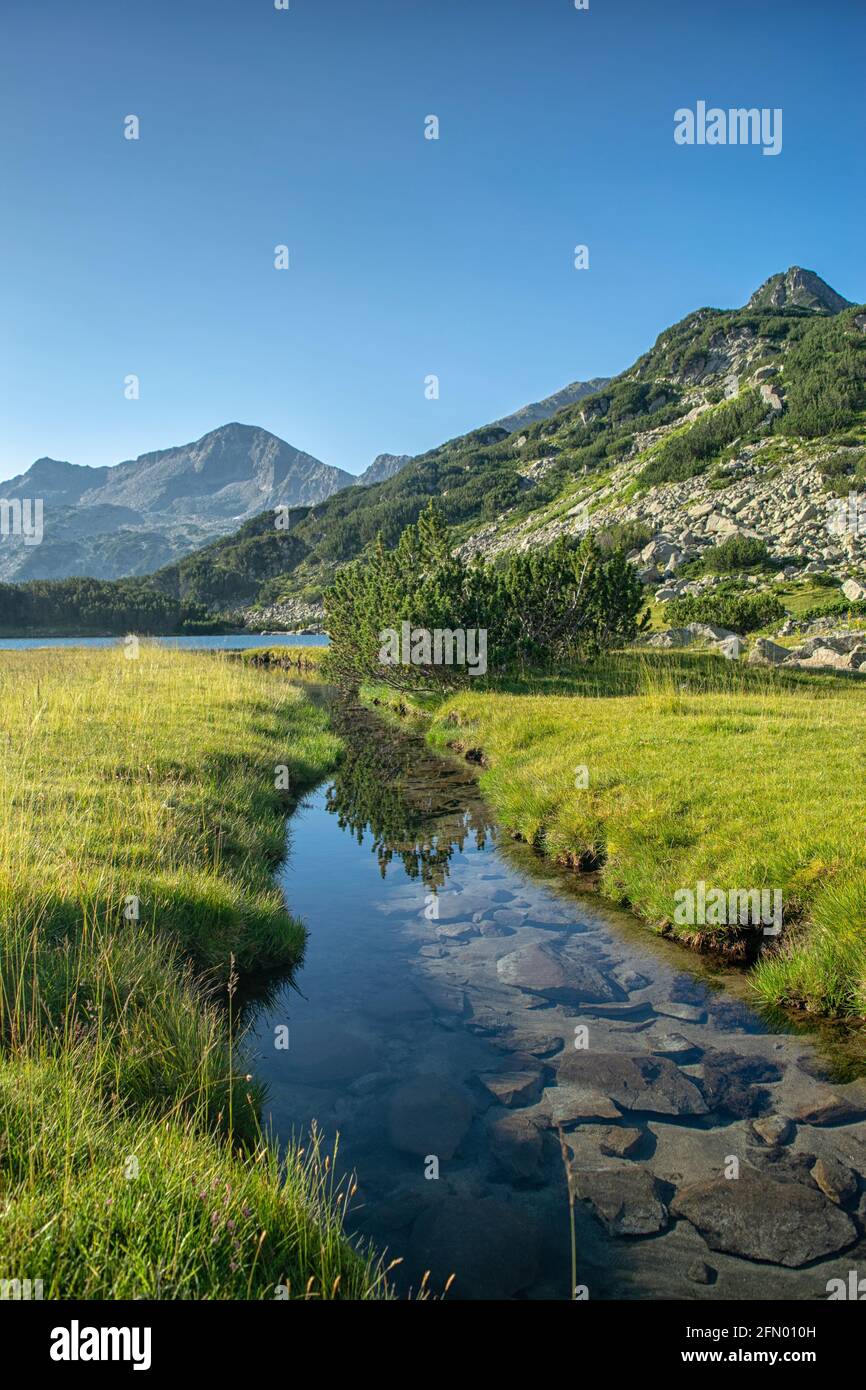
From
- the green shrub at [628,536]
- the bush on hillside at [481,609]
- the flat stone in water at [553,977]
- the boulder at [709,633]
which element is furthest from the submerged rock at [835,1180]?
the green shrub at [628,536]

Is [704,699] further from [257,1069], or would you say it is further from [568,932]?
[257,1069]

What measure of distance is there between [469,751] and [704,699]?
296 inches

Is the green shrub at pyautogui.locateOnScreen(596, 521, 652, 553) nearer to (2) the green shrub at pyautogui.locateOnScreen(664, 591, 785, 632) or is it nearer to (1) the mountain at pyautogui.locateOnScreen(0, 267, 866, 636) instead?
(1) the mountain at pyautogui.locateOnScreen(0, 267, 866, 636)

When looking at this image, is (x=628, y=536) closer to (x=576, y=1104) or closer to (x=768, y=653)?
(x=768, y=653)

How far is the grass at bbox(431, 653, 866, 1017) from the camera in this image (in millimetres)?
8539

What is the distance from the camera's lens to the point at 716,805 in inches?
477

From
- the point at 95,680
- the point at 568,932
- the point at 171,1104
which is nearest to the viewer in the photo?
the point at 171,1104

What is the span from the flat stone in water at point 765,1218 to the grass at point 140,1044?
2.38 meters

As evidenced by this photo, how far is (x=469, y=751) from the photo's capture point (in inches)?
912

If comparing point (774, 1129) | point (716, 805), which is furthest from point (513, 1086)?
point (716, 805)

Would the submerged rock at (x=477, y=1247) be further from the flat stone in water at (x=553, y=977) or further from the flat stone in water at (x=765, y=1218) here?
the flat stone in water at (x=553, y=977)

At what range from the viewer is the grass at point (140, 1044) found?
3.63 m
